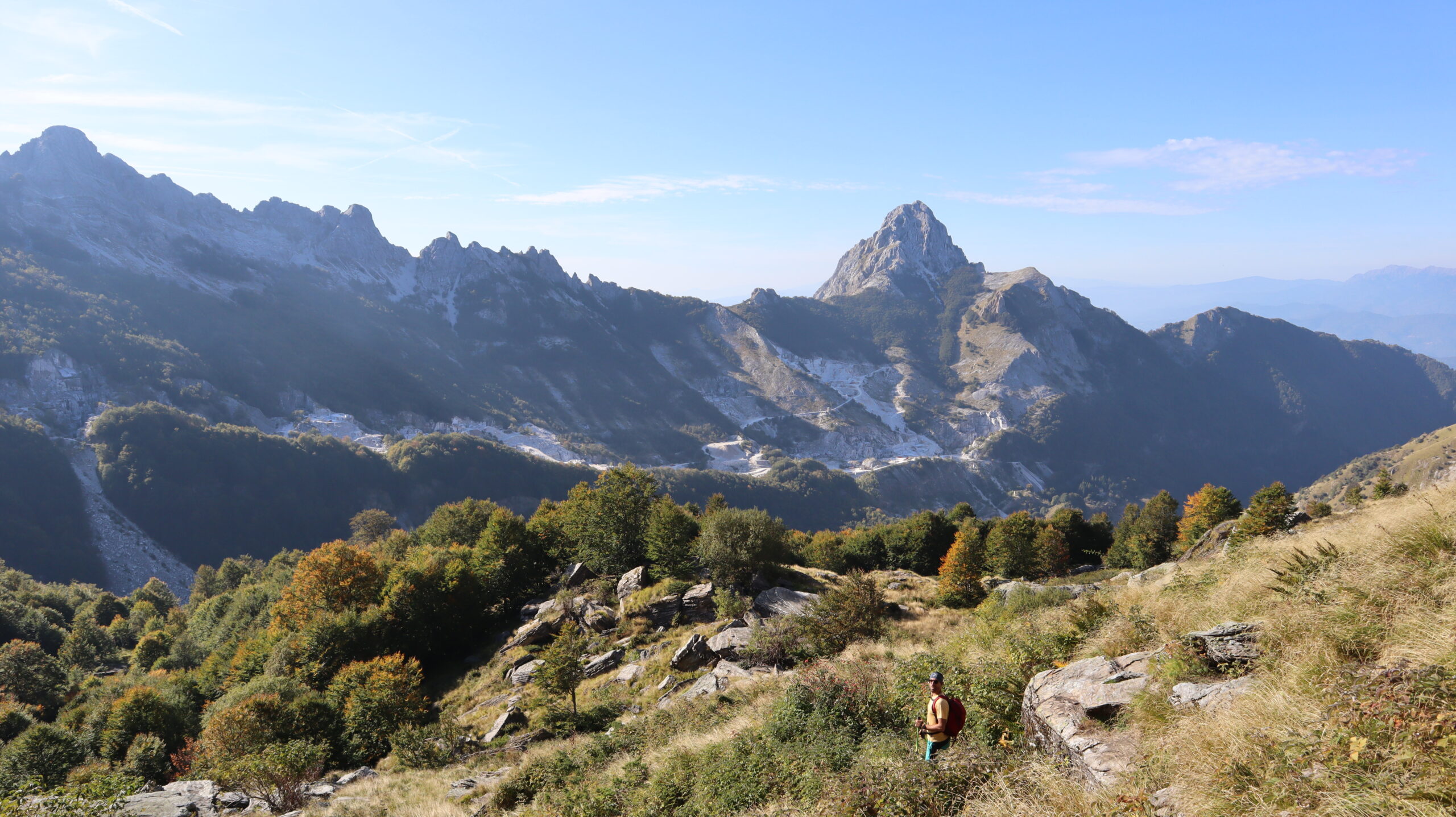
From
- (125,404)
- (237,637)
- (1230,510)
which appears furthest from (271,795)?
(125,404)

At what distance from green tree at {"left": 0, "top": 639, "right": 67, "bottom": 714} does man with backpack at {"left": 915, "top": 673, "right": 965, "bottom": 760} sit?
64739 millimetres

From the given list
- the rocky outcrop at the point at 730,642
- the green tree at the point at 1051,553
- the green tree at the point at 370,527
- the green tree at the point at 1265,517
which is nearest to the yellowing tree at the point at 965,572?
the green tree at the point at 1051,553

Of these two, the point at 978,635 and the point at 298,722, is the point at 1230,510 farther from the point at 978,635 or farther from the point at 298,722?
the point at 298,722

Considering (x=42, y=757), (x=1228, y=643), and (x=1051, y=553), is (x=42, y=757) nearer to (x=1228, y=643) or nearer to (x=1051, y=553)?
(x=1228, y=643)

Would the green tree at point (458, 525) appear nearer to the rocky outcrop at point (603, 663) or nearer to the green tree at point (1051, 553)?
the rocky outcrop at point (603, 663)

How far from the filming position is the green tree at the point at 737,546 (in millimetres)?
32344

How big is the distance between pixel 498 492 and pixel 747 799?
639 feet

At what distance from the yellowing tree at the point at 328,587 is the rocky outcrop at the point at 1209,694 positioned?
47.1m

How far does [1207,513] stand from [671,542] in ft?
147

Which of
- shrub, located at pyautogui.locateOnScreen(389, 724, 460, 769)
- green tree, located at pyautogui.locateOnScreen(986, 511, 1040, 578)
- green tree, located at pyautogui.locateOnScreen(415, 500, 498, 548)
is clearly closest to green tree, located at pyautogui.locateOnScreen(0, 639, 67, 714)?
green tree, located at pyautogui.locateOnScreen(415, 500, 498, 548)

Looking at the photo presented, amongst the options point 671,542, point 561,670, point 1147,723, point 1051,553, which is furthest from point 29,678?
point 1051,553

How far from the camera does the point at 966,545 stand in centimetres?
4181

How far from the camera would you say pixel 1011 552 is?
49062 millimetres

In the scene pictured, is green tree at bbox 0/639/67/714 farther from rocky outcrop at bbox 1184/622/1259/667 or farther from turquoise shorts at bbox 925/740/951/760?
rocky outcrop at bbox 1184/622/1259/667
